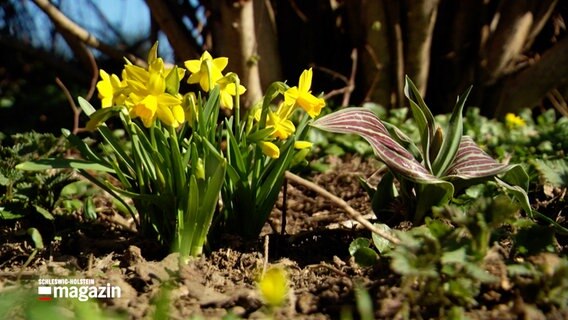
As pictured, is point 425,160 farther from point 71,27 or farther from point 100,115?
point 71,27

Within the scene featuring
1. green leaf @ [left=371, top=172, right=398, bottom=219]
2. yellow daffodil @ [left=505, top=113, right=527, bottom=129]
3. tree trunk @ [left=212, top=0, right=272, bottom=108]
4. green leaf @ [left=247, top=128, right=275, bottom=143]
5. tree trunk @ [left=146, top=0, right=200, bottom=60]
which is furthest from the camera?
yellow daffodil @ [left=505, top=113, right=527, bottom=129]

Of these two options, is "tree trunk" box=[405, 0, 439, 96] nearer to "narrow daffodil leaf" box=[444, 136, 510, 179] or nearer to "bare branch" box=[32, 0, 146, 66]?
"bare branch" box=[32, 0, 146, 66]

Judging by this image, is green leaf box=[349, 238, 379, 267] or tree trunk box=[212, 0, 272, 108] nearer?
green leaf box=[349, 238, 379, 267]

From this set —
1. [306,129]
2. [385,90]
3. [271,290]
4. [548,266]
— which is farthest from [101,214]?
[385,90]

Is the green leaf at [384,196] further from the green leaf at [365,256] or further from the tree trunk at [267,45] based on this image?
the tree trunk at [267,45]

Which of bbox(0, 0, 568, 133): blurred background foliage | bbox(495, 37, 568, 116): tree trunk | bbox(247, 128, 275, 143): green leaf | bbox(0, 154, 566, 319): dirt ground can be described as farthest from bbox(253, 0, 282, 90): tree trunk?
bbox(247, 128, 275, 143): green leaf

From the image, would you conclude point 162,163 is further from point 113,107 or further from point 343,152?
point 343,152

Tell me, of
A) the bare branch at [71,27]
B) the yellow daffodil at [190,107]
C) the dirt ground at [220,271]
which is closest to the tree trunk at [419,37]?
the bare branch at [71,27]
